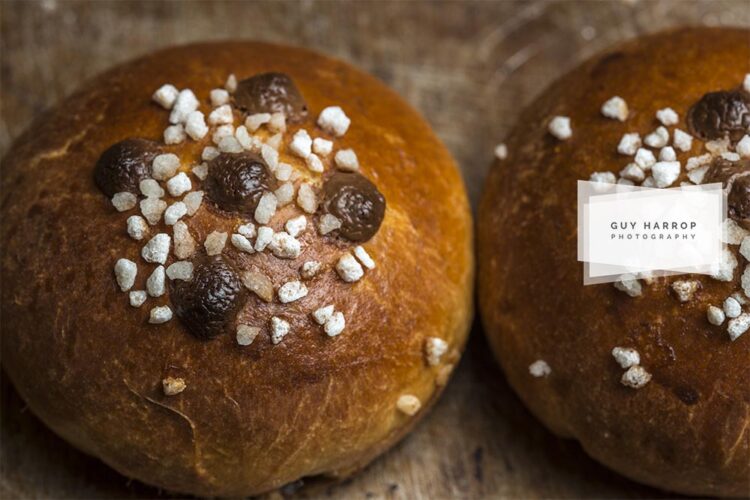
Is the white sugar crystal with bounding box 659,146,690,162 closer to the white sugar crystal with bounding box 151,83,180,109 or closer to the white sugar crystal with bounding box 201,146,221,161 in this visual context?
the white sugar crystal with bounding box 201,146,221,161

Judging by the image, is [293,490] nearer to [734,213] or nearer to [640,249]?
[640,249]

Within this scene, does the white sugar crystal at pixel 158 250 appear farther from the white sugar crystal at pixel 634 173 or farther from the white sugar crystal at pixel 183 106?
the white sugar crystal at pixel 634 173

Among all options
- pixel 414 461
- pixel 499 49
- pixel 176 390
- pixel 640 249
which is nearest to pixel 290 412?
pixel 176 390

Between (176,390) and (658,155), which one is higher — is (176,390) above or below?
below

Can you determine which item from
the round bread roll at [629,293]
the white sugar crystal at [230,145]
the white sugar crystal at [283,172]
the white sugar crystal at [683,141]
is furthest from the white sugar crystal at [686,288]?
the white sugar crystal at [230,145]

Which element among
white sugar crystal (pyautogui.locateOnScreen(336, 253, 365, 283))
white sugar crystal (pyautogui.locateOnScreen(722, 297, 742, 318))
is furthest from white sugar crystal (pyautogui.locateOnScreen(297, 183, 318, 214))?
white sugar crystal (pyautogui.locateOnScreen(722, 297, 742, 318))
